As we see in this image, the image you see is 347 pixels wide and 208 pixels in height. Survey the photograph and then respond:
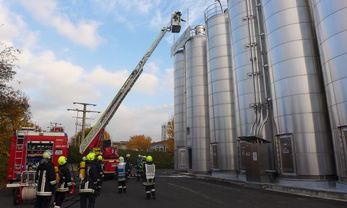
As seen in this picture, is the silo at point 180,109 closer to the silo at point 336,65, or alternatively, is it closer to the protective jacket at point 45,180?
the silo at point 336,65

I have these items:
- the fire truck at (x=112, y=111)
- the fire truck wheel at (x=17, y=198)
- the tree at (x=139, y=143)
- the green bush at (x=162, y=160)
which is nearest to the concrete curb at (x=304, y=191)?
the fire truck at (x=112, y=111)

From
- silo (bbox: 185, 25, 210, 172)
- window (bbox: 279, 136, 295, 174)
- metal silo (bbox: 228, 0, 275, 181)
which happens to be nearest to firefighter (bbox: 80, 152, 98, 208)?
window (bbox: 279, 136, 295, 174)

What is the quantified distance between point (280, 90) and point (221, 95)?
411 inches

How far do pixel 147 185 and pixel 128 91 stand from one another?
10.7 m

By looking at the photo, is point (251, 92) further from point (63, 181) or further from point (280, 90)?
point (63, 181)

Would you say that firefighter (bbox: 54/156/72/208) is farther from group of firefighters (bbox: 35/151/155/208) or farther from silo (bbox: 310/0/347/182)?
silo (bbox: 310/0/347/182)

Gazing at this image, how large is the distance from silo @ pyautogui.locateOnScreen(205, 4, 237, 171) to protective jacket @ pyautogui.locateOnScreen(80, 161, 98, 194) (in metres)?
21.4

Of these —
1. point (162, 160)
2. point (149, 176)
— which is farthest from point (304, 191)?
point (162, 160)

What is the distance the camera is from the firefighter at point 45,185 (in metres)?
9.86

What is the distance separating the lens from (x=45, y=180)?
391 inches

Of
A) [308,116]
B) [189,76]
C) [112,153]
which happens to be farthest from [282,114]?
[189,76]

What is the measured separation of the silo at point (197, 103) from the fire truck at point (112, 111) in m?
13.2

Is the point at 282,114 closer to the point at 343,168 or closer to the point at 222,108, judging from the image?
the point at 343,168

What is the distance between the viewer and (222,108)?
32281mm
